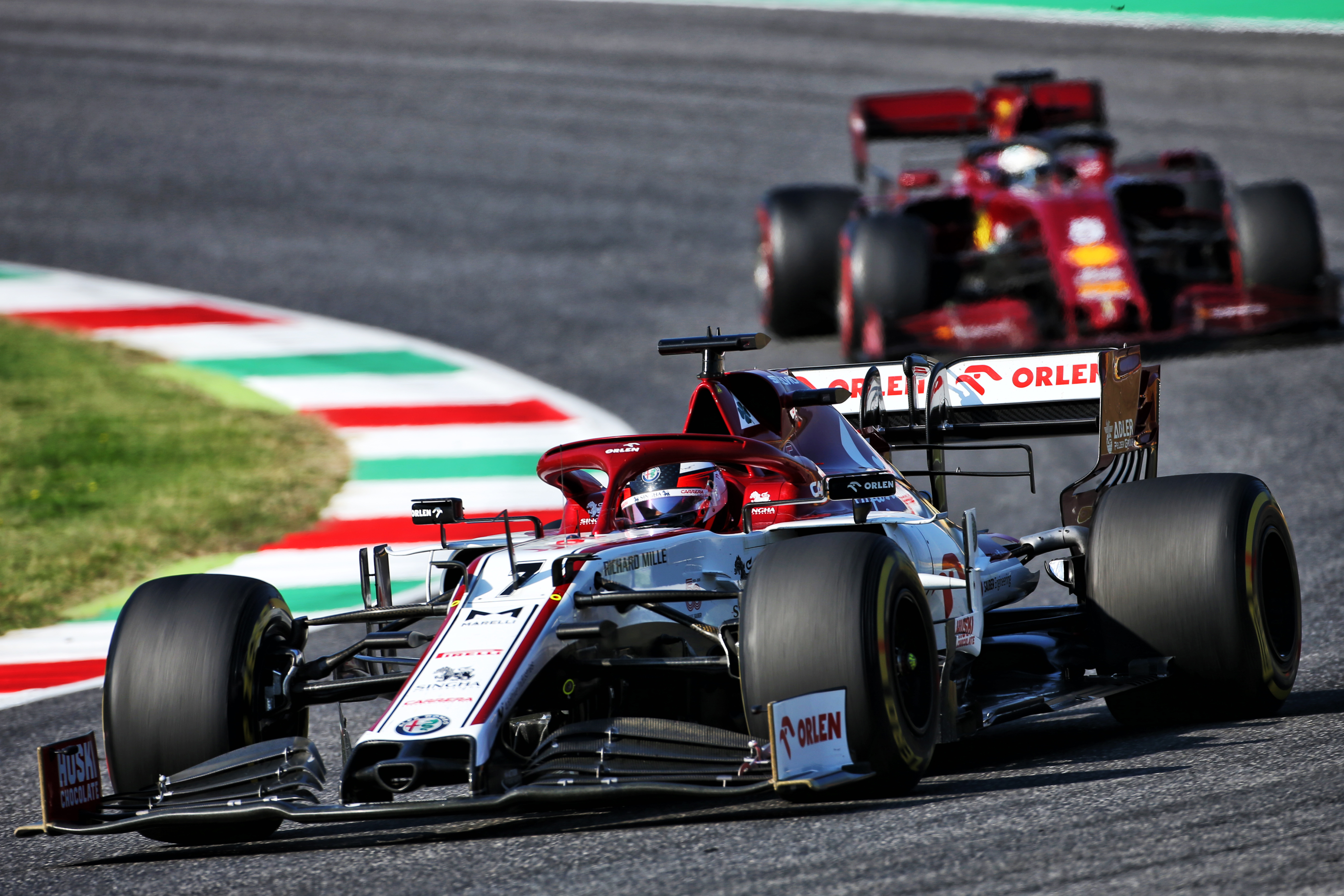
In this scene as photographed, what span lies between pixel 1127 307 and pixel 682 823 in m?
8.39

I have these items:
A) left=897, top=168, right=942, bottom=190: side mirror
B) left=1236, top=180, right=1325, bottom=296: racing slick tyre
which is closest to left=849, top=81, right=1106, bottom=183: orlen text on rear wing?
left=897, top=168, right=942, bottom=190: side mirror

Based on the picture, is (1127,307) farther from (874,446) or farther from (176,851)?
(176,851)

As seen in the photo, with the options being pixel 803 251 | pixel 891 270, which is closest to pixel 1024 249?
pixel 891 270

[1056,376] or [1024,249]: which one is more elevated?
[1024,249]

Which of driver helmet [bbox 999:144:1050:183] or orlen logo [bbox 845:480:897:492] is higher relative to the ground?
driver helmet [bbox 999:144:1050:183]

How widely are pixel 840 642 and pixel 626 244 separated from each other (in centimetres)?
1263

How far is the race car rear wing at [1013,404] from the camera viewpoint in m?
8.01

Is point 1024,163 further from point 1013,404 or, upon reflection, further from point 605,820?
point 605,820

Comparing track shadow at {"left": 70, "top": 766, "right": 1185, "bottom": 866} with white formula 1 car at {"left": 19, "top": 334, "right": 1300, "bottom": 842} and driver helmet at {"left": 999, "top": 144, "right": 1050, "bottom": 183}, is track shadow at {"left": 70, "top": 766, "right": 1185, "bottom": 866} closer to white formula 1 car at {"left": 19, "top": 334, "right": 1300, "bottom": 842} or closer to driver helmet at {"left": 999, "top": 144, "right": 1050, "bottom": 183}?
white formula 1 car at {"left": 19, "top": 334, "right": 1300, "bottom": 842}

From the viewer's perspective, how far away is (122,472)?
12.5 m

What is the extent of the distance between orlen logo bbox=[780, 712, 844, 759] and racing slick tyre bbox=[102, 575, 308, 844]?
1622mm

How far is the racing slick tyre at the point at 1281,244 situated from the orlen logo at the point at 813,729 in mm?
9321

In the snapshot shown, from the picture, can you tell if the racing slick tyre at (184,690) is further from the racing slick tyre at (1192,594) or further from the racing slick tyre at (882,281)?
the racing slick tyre at (882,281)

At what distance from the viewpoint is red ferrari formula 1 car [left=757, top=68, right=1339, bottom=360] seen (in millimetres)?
13258
